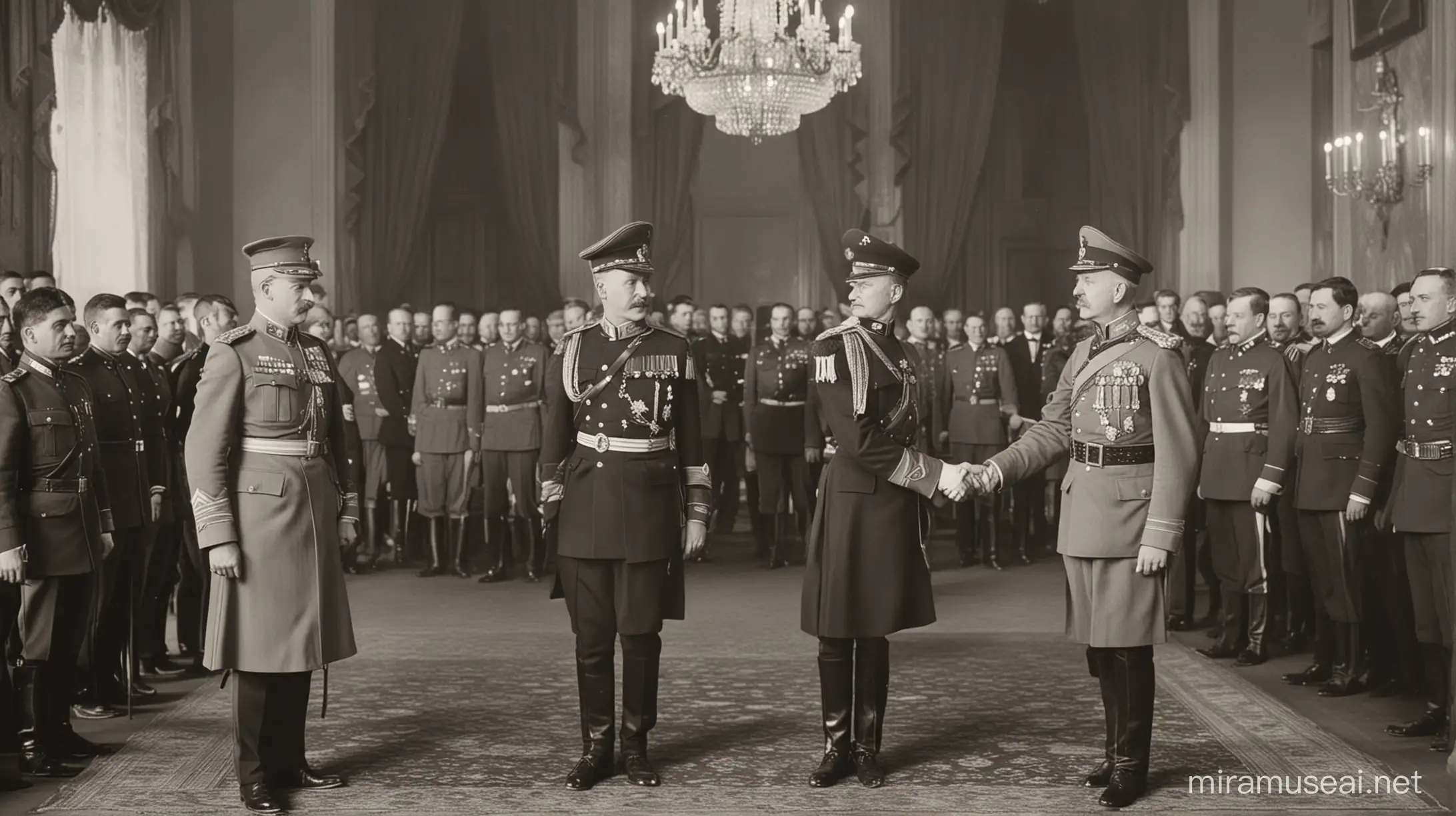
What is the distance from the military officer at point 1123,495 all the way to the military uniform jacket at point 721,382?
524 centimetres

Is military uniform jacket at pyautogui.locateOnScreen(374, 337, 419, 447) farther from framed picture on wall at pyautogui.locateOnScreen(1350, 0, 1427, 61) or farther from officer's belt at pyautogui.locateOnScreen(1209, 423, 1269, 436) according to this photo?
framed picture on wall at pyautogui.locateOnScreen(1350, 0, 1427, 61)

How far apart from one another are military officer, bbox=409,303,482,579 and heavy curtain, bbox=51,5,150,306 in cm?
236

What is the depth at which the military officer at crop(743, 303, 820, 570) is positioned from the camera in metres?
8.78

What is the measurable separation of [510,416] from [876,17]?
5.28 metres

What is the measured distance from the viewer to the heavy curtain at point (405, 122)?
11.8 meters

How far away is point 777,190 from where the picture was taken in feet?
41.4

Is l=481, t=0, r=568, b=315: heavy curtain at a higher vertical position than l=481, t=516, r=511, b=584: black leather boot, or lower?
higher

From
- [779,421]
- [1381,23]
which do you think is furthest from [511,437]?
[1381,23]

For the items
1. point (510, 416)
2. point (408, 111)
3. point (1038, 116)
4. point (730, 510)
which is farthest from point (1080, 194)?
point (510, 416)

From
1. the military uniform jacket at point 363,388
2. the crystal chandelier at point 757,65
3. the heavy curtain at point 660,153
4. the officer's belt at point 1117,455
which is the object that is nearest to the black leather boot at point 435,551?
the military uniform jacket at point 363,388

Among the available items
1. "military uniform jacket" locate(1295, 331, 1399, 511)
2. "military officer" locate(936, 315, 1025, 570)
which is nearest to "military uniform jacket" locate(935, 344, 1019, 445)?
"military officer" locate(936, 315, 1025, 570)

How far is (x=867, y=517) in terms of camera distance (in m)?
4.26

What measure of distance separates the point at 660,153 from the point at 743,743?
7803 mm

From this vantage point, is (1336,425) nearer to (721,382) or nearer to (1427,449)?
(1427,449)
